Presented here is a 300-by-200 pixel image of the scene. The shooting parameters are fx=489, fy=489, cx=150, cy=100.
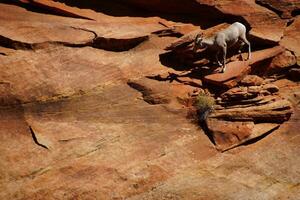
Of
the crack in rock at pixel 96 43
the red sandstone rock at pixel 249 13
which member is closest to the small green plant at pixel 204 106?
the red sandstone rock at pixel 249 13

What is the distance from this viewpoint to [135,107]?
49.9 ft

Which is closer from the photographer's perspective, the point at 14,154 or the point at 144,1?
the point at 14,154

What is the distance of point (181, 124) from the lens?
14.9 metres

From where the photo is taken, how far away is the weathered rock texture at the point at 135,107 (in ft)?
43.7

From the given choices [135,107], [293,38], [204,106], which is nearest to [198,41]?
[204,106]

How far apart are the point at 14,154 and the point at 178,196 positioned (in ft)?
15.3

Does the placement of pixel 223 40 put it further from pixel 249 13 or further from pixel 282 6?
pixel 282 6

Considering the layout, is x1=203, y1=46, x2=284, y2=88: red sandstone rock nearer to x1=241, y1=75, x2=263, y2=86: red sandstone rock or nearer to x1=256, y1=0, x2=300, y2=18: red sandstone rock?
x1=241, y1=75, x2=263, y2=86: red sandstone rock

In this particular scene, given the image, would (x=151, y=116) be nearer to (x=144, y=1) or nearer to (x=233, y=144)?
(x=233, y=144)

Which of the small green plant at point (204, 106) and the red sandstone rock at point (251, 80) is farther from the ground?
the red sandstone rock at point (251, 80)

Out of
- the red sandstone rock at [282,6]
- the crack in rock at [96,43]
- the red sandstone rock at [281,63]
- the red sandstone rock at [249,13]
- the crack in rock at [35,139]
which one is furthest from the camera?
the red sandstone rock at [282,6]

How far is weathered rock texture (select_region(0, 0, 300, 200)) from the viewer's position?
1331cm

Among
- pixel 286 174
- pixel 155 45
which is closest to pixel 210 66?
pixel 155 45

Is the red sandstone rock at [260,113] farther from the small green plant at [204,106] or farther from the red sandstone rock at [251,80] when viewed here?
the red sandstone rock at [251,80]
